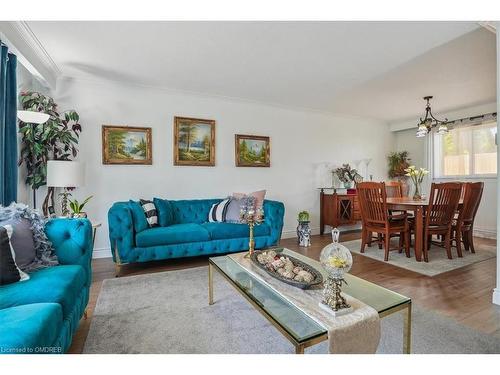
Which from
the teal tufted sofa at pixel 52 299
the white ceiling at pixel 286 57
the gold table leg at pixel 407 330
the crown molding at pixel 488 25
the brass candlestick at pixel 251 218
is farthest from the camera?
the white ceiling at pixel 286 57

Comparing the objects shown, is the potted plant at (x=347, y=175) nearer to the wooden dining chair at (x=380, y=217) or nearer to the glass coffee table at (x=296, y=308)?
the wooden dining chair at (x=380, y=217)

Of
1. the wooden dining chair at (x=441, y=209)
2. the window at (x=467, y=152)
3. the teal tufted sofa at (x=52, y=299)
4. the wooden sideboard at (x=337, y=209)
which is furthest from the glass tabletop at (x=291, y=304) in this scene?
the window at (x=467, y=152)

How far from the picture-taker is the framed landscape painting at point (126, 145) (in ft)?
11.9

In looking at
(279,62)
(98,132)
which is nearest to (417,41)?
(279,62)

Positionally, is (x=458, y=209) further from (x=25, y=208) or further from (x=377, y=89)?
(x=25, y=208)

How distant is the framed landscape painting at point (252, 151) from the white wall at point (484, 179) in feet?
11.1

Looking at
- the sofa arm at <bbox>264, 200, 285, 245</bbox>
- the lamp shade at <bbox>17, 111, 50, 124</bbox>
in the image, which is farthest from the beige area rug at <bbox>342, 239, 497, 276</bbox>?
the lamp shade at <bbox>17, 111, 50, 124</bbox>

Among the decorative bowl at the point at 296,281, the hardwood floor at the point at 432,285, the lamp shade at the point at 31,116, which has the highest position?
the lamp shade at the point at 31,116

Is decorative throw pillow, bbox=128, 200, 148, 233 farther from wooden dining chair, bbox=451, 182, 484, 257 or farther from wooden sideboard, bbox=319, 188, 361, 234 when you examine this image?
wooden dining chair, bbox=451, 182, 484, 257

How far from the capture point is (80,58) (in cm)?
295

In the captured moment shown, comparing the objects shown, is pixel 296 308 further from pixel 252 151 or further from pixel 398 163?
pixel 398 163

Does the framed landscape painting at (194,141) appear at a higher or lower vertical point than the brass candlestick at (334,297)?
higher

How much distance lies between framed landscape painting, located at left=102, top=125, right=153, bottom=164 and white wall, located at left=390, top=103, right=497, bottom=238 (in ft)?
17.4
